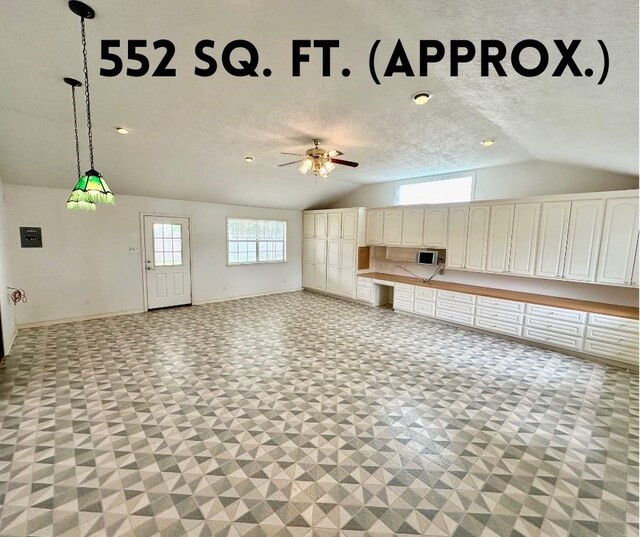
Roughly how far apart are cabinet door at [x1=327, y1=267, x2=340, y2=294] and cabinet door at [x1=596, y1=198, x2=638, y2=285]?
4901 mm

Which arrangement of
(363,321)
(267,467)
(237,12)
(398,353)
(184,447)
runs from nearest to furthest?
1. (237,12)
2. (267,467)
3. (184,447)
4. (398,353)
5. (363,321)

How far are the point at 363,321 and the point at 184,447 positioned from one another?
396cm

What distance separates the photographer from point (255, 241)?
25.9 ft

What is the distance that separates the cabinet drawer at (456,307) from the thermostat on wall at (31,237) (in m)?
7.11

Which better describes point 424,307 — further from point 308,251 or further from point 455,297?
point 308,251

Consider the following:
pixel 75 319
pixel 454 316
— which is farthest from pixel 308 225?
pixel 75 319

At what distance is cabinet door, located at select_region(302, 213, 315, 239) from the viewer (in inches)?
327

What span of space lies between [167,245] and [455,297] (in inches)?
234

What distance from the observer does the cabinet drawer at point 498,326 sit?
15.3 feet

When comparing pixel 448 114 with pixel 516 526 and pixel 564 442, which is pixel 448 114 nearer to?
pixel 564 442

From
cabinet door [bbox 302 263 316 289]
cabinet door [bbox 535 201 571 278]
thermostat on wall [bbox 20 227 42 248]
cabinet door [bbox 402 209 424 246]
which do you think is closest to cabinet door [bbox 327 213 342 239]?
cabinet door [bbox 302 263 316 289]

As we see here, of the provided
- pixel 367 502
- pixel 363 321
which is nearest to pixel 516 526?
pixel 367 502

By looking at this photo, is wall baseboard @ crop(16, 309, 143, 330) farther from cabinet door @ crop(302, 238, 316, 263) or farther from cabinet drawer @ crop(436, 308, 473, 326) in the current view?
cabinet drawer @ crop(436, 308, 473, 326)

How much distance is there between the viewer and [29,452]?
2.23 meters
